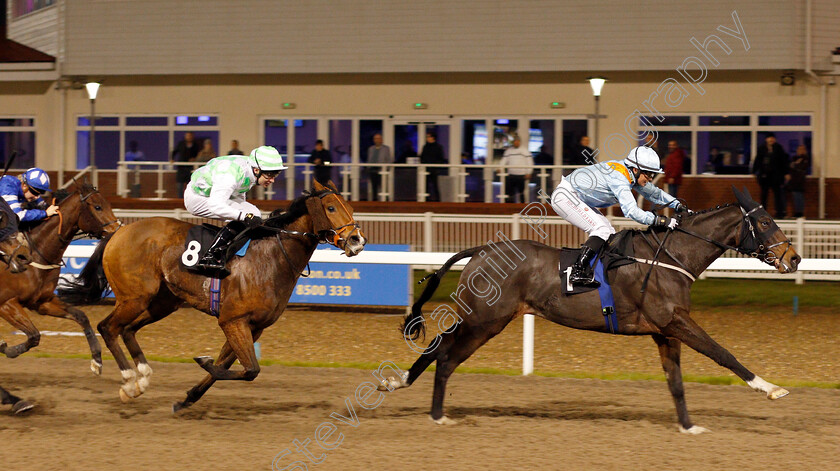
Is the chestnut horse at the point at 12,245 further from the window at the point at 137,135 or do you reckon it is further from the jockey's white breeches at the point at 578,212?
the window at the point at 137,135

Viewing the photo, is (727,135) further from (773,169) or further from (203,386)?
(203,386)

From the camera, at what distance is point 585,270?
6.35m

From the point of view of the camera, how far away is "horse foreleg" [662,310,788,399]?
5902 millimetres

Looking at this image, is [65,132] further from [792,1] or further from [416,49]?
[792,1]

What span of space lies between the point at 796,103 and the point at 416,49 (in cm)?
665

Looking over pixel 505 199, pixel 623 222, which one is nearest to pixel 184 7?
pixel 505 199

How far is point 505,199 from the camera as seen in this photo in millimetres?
15898

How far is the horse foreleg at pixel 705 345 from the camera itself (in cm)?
590

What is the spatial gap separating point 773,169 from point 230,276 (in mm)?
11025

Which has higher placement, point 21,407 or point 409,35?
point 409,35

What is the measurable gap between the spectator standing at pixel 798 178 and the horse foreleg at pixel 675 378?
10.1 meters

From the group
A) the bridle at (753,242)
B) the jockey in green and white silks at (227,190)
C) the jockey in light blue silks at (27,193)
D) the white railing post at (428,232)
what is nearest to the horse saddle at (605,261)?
the bridle at (753,242)

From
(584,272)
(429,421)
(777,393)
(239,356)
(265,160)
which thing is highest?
(265,160)

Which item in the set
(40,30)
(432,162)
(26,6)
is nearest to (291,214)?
(432,162)
